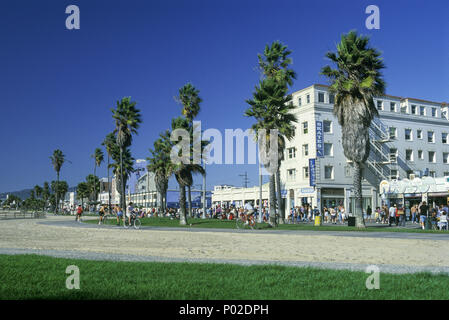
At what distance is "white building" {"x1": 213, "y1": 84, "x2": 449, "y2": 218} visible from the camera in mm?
50188

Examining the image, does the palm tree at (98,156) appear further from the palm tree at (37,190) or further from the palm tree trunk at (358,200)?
the palm tree at (37,190)

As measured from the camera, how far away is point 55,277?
726cm

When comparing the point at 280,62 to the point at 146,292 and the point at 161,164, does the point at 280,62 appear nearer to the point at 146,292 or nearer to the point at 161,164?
the point at 161,164

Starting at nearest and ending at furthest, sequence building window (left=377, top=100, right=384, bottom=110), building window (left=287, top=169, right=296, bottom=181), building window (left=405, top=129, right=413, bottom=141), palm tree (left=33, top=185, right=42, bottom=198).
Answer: building window (left=287, top=169, right=296, bottom=181), building window (left=377, top=100, right=384, bottom=110), building window (left=405, top=129, right=413, bottom=141), palm tree (left=33, top=185, right=42, bottom=198)

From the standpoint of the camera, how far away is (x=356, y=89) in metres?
28.5

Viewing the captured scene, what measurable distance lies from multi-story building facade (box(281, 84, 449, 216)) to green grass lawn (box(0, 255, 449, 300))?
42334mm

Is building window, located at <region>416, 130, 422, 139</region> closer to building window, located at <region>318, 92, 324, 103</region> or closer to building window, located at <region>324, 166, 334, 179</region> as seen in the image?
building window, located at <region>324, 166, 334, 179</region>

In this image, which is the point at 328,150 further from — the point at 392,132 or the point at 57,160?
the point at 57,160

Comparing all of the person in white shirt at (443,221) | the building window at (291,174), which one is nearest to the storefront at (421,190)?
the building window at (291,174)

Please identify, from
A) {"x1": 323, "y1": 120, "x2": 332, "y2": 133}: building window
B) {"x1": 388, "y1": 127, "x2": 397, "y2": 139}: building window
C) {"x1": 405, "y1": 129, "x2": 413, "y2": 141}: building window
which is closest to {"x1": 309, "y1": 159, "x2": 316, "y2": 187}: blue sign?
{"x1": 323, "y1": 120, "x2": 332, "y2": 133}: building window

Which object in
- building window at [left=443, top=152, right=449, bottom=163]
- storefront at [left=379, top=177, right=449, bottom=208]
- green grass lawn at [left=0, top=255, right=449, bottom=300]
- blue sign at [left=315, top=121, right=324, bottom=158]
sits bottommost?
green grass lawn at [left=0, top=255, right=449, bottom=300]

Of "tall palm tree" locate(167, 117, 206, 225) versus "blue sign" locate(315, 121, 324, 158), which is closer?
"tall palm tree" locate(167, 117, 206, 225)

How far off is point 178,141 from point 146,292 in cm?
2903

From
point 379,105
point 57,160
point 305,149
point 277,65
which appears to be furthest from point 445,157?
point 57,160
